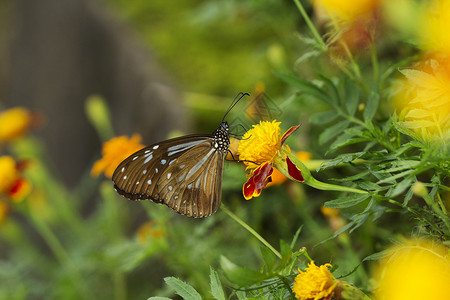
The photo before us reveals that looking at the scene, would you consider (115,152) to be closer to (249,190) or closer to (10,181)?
(10,181)

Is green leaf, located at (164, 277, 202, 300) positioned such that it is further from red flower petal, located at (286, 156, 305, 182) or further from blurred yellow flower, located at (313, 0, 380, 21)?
blurred yellow flower, located at (313, 0, 380, 21)

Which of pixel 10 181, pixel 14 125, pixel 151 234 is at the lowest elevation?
pixel 151 234

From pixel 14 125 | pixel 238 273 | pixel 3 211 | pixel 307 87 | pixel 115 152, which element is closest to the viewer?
pixel 238 273

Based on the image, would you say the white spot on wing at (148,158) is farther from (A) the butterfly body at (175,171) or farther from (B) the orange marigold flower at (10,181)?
(B) the orange marigold flower at (10,181)

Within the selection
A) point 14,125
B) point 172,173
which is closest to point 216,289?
point 172,173

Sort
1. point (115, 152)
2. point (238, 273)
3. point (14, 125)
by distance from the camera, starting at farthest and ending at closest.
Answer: point (14, 125) → point (115, 152) → point (238, 273)

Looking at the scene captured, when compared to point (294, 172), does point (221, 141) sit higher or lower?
higher

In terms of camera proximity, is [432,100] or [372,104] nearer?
[432,100]
